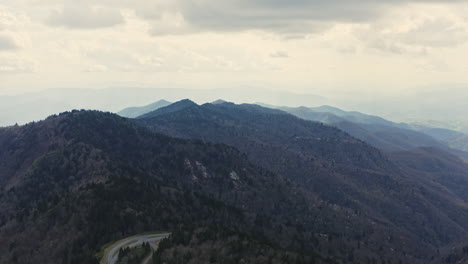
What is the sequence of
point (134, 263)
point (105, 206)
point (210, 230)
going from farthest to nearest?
point (105, 206) → point (210, 230) → point (134, 263)

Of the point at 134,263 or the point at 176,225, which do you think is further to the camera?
the point at 176,225

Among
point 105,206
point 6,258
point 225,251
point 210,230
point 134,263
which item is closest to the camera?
point 134,263

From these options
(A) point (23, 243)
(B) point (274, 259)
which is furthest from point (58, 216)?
(B) point (274, 259)

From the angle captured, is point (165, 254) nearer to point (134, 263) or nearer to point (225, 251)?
point (134, 263)

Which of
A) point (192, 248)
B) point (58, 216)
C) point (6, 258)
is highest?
point (192, 248)

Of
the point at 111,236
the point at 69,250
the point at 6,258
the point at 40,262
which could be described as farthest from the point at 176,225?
the point at 6,258

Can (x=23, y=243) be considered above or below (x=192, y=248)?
below

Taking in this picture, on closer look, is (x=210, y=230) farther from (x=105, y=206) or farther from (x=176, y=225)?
(x=105, y=206)
